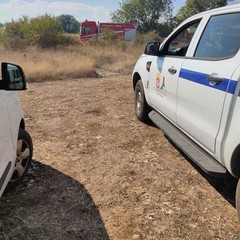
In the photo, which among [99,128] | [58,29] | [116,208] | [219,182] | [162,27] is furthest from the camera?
[162,27]

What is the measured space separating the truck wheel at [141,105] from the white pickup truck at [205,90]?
74 cm

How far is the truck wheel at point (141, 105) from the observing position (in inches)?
204

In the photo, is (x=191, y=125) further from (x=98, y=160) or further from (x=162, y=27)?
(x=162, y=27)

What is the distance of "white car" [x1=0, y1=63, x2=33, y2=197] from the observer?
8.04 ft

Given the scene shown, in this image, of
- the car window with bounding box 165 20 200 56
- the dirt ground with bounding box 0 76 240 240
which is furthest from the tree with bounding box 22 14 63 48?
the car window with bounding box 165 20 200 56

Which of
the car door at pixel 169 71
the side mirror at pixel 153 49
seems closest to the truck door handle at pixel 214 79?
the car door at pixel 169 71

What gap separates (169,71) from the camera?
3.81 meters

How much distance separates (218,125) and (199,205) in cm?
85

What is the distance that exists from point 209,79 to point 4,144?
1.81 metres

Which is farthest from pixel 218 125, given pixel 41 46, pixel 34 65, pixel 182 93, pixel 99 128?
pixel 41 46

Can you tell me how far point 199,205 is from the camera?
9.88 feet

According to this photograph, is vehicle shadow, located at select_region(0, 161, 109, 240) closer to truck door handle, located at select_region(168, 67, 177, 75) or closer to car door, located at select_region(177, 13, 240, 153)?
car door, located at select_region(177, 13, 240, 153)

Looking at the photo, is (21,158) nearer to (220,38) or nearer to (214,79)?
(214,79)

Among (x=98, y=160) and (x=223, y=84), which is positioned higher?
(x=223, y=84)
